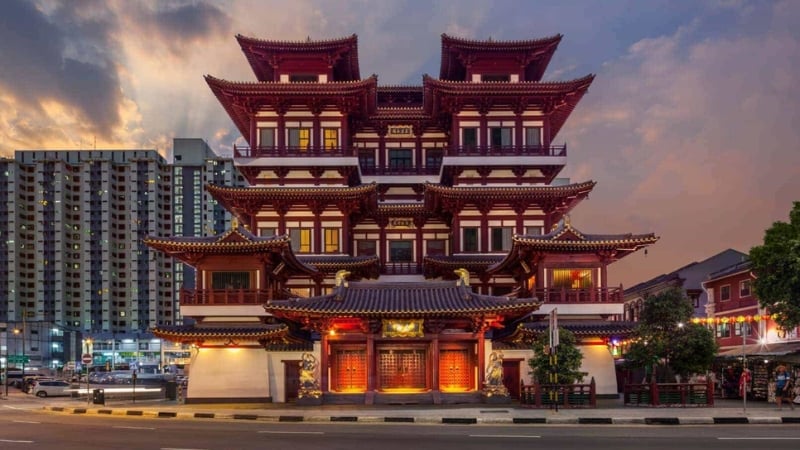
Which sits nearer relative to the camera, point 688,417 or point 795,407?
point 688,417

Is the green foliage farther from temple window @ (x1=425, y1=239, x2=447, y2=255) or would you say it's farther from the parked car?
the parked car

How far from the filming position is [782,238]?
3177cm

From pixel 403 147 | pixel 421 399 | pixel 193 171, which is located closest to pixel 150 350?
pixel 193 171

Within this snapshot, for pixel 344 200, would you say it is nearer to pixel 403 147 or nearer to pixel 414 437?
pixel 403 147

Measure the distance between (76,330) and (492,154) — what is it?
410 feet

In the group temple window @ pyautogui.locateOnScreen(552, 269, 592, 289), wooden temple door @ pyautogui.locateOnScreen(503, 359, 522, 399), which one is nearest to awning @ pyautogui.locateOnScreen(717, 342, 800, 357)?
temple window @ pyautogui.locateOnScreen(552, 269, 592, 289)

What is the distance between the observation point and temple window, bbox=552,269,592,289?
38.1 m

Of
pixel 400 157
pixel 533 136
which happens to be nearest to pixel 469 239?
pixel 533 136

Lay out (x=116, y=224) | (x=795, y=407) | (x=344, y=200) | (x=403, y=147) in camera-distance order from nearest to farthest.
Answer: (x=795, y=407) < (x=344, y=200) < (x=403, y=147) < (x=116, y=224)

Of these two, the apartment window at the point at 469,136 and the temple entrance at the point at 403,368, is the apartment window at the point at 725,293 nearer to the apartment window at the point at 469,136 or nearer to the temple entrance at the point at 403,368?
the apartment window at the point at 469,136

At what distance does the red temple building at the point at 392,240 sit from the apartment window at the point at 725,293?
59.0ft

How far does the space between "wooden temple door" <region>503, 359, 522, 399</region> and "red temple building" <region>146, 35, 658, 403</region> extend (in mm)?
88

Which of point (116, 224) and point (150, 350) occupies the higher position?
point (116, 224)

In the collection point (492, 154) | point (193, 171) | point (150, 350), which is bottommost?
point (150, 350)
